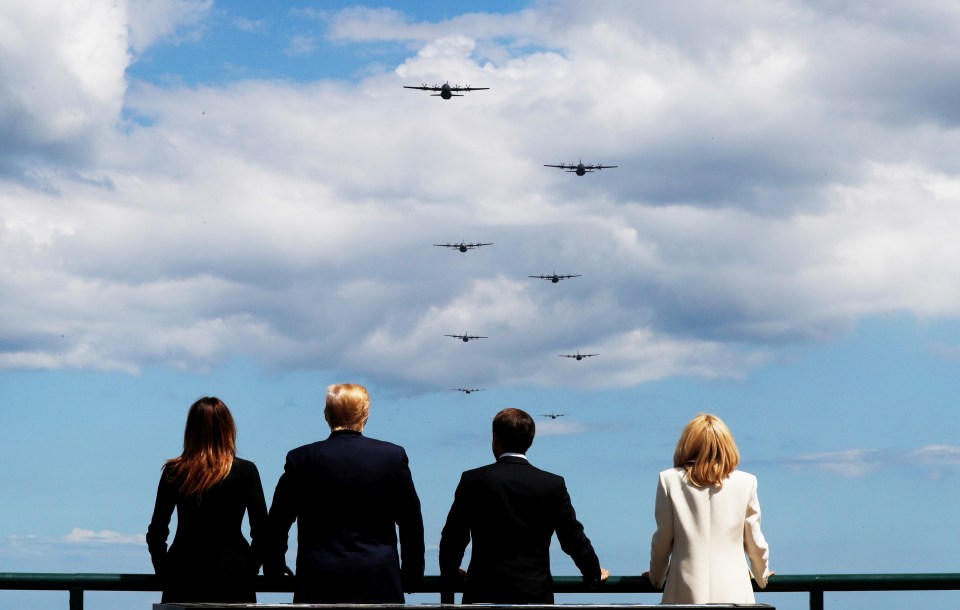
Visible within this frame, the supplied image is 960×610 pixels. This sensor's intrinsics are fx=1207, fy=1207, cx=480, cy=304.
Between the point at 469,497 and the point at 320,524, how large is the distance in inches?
36.9

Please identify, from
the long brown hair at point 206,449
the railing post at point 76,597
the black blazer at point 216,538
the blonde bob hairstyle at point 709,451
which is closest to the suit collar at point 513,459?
the blonde bob hairstyle at point 709,451

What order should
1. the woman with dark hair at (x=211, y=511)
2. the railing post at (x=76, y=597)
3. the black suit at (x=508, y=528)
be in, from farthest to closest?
the railing post at (x=76, y=597) → the woman with dark hair at (x=211, y=511) → the black suit at (x=508, y=528)

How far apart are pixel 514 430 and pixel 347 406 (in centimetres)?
105

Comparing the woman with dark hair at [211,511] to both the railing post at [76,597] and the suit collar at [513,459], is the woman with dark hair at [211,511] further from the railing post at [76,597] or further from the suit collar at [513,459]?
the suit collar at [513,459]

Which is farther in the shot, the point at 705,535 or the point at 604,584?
the point at 604,584

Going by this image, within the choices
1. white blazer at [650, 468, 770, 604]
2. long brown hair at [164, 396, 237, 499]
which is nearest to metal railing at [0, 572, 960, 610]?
white blazer at [650, 468, 770, 604]

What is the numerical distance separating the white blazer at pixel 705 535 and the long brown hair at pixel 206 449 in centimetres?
268

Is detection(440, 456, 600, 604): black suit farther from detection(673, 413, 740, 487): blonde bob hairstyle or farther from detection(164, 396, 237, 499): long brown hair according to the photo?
detection(164, 396, 237, 499): long brown hair

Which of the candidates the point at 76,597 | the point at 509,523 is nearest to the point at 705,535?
the point at 509,523

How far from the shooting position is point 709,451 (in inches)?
289

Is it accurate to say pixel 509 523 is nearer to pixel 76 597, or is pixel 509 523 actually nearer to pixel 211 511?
pixel 211 511

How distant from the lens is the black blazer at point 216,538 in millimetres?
7379

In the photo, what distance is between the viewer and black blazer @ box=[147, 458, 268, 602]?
738cm

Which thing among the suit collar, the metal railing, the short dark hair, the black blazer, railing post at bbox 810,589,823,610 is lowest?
railing post at bbox 810,589,823,610
